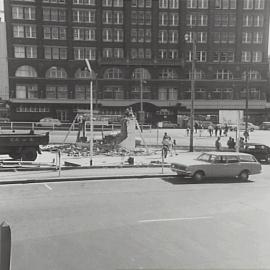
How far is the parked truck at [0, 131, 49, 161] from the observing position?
24.3 meters

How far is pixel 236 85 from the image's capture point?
88312 millimetres

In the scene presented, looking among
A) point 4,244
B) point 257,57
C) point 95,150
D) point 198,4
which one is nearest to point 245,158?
point 95,150

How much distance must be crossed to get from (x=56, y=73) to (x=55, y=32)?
846 cm

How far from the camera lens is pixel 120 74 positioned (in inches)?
3403

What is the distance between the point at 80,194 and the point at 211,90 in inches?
3021

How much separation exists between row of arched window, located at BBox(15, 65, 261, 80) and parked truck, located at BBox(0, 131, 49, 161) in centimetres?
5909

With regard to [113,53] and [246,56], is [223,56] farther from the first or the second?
[113,53]

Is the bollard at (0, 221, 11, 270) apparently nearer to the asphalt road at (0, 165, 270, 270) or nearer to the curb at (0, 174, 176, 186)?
the asphalt road at (0, 165, 270, 270)

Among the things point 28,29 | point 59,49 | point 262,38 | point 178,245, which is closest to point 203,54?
point 262,38

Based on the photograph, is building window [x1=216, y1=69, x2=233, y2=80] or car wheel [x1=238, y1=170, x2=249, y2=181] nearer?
car wheel [x1=238, y1=170, x2=249, y2=181]

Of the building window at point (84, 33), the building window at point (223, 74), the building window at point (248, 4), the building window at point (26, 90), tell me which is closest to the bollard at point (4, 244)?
the building window at point (26, 90)

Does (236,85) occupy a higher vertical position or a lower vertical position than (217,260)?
higher

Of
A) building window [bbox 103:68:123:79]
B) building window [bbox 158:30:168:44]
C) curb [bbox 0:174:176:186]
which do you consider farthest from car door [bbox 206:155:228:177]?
building window [bbox 158:30:168:44]

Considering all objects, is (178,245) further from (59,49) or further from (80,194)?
(59,49)
